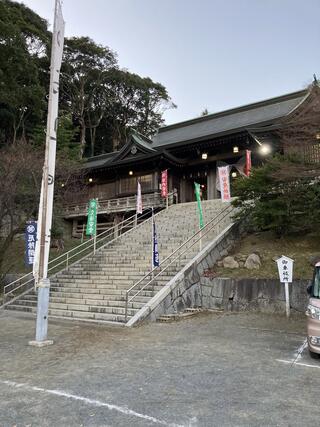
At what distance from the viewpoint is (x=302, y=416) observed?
3854 millimetres

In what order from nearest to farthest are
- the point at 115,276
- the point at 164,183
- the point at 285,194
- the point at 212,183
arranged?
the point at 285,194
the point at 115,276
the point at 164,183
the point at 212,183

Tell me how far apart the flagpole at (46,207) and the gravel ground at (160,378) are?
0.63 meters

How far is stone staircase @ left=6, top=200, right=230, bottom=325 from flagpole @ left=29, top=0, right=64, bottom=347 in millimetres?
2592

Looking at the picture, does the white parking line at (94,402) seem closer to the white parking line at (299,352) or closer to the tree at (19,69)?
the white parking line at (299,352)

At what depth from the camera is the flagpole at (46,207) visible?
7.49 m

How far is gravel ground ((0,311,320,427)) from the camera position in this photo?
3.88 m

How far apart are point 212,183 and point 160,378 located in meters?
20.3

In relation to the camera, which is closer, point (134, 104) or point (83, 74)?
point (83, 74)

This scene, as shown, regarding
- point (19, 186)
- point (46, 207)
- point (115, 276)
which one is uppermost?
point (19, 186)

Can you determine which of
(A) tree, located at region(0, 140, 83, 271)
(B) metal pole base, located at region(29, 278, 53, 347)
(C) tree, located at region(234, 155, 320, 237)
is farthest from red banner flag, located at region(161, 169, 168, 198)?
(B) metal pole base, located at region(29, 278, 53, 347)

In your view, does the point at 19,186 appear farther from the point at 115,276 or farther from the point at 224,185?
→ the point at 224,185

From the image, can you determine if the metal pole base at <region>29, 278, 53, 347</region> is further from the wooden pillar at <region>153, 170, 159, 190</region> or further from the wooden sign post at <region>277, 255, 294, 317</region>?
the wooden pillar at <region>153, 170, 159, 190</region>

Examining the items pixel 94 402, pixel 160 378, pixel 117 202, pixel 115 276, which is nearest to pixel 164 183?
pixel 117 202

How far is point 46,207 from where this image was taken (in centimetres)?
782
